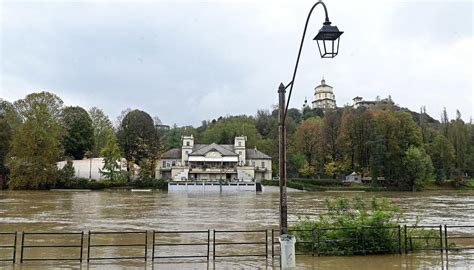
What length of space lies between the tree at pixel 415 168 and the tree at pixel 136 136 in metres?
44.5

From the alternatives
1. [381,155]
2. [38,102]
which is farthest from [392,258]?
[38,102]

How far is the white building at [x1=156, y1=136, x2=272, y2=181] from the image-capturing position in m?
81.1

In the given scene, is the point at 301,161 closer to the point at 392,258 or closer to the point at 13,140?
the point at 13,140

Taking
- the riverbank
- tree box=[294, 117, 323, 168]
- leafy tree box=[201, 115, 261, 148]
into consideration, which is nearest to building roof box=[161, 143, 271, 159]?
leafy tree box=[201, 115, 261, 148]

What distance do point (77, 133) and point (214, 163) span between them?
25854 mm

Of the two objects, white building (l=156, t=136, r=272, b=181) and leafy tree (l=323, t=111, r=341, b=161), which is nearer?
leafy tree (l=323, t=111, r=341, b=161)

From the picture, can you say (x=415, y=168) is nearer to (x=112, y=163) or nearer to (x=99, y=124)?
(x=112, y=163)

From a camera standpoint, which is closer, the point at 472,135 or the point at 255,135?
the point at 472,135

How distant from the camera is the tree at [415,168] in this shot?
221ft

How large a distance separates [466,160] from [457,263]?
7952 cm

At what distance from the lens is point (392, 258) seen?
1204cm

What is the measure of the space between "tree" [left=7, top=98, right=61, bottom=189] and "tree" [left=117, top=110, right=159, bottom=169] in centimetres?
1464

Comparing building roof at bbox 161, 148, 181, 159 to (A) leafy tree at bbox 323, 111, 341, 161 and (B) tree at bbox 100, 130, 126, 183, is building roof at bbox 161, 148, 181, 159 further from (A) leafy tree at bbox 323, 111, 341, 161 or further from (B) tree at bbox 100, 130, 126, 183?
(A) leafy tree at bbox 323, 111, 341, 161

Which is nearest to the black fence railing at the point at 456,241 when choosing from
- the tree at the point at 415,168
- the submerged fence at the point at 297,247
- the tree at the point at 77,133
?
the submerged fence at the point at 297,247
